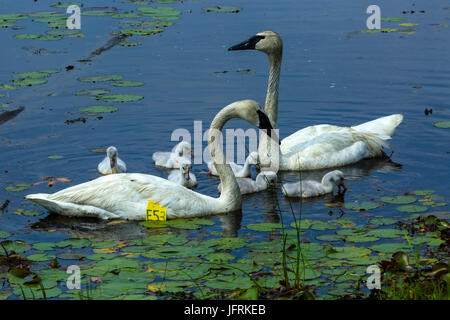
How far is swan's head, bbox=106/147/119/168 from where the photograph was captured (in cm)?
1228

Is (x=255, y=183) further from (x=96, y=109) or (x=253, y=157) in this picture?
(x=96, y=109)

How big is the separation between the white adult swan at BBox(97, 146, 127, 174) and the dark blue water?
0.25 meters

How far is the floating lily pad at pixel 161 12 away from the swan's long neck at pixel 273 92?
9417 millimetres

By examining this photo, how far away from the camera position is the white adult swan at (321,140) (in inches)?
532

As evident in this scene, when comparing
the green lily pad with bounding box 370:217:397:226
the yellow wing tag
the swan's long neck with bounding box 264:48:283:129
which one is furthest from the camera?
the swan's long neck with bounding box 264:48:283:129

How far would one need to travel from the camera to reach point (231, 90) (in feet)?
55.5

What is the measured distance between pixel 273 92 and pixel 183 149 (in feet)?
6.65

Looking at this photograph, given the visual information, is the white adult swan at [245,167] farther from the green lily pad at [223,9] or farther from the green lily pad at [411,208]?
the green lily pad at [223,9]

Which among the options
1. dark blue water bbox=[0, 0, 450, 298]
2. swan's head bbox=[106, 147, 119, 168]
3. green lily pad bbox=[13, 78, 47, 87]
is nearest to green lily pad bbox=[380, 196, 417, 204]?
dark blue water bbox=[0, 0, 450, 298]

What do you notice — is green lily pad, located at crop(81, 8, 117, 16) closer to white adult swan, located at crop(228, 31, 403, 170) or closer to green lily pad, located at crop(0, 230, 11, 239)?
white adult swan, located at crop(228, 31, 403, 170)
